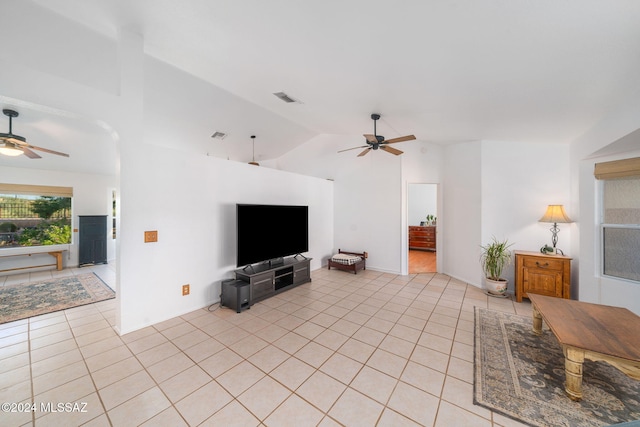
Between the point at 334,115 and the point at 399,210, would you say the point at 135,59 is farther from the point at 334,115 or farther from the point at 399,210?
the point at 399,210

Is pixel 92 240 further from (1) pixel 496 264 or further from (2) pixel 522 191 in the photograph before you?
(2) pixel 522 191

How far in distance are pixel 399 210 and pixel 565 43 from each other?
12.0 feet

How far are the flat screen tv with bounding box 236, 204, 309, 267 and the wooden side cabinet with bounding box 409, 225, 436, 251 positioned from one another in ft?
16.7

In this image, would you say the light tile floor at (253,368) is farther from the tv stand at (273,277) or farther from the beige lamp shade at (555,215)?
the beige lamp shade at (555,215)

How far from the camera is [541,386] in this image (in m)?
1.89

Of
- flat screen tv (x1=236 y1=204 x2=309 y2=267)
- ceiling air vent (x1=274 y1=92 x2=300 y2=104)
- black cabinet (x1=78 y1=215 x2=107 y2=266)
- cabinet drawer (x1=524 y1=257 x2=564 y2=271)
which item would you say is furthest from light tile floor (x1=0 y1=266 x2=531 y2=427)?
black cabinet (x1=78 y1=215 x2=107 y2=266)

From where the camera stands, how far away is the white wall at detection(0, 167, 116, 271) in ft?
17.2

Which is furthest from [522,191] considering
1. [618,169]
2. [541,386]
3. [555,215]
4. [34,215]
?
[34,215]

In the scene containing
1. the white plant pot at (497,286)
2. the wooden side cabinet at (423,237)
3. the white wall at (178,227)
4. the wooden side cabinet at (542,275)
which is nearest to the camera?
the white wall at (178,227)

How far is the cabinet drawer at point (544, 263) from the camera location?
3501 mm

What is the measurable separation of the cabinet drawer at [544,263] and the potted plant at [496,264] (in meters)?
0.35

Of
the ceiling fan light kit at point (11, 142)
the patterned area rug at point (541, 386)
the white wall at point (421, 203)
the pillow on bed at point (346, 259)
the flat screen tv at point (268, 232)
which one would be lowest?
the patterned area rug at point (541, 386)

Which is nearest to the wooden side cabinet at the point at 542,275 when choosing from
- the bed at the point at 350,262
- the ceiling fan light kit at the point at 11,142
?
the bed at the point at 350,262

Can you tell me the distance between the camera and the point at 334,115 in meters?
4.17
